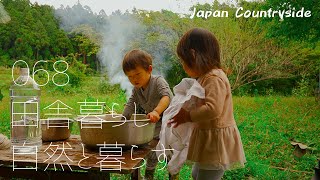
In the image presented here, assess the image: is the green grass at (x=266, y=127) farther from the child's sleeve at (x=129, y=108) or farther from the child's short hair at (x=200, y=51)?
the child's short hair at (x=200, y=51)

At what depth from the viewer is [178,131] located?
3.79 feet

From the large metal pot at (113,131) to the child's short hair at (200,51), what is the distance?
23 cm

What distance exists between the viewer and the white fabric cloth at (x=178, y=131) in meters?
1.14

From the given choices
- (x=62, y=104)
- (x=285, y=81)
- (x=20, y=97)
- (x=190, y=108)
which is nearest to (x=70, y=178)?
(x=20, y=97)

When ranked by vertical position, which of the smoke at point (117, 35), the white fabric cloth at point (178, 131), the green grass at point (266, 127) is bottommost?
the green grass at point (266, 127)

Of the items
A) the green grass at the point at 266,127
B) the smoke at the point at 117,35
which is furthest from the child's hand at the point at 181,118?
the smoke at the point at 117,35

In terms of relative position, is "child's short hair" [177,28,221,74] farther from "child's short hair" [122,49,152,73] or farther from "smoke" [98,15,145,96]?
"smoke" [98,15,145,96]

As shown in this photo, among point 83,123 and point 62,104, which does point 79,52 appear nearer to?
point 62,104

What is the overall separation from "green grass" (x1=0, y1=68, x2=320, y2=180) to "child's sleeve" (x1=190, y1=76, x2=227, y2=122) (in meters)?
1.05

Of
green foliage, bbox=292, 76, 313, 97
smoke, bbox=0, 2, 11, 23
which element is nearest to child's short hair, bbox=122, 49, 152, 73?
smoke, bbox=0, 2, 11, 23

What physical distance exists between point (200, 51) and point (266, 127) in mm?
1873

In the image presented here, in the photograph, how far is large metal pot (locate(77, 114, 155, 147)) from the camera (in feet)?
3.35

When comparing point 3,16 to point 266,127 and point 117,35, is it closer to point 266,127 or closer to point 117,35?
point 117,35

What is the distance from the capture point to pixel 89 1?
2.73 meters
